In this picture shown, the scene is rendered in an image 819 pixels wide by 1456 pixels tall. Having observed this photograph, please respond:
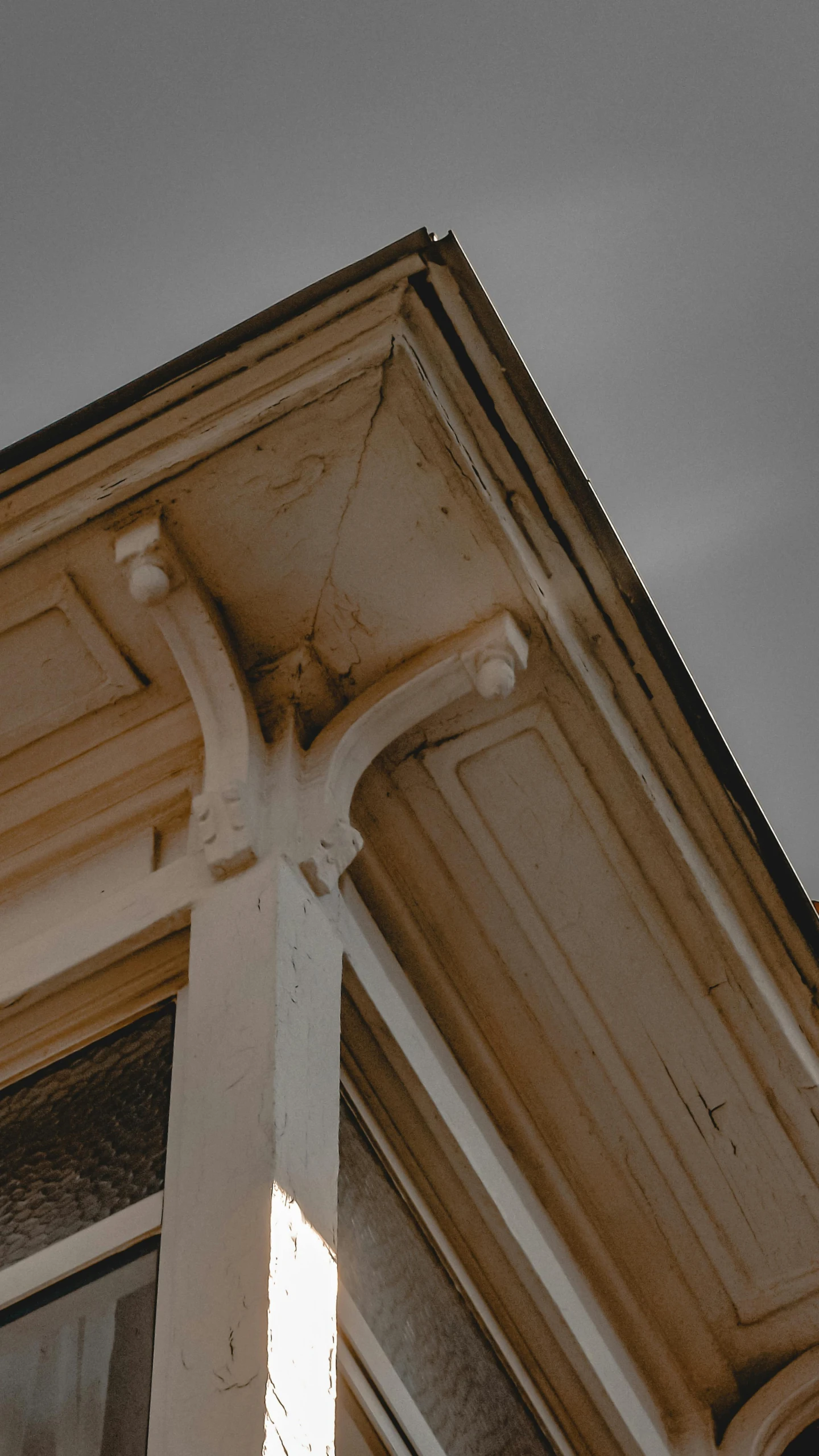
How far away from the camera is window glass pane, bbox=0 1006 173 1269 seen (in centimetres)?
305

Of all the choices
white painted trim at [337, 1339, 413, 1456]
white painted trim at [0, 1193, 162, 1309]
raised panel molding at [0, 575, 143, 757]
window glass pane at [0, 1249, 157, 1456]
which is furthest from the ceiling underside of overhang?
window glass pane at [0, 1249, 157, 1456]

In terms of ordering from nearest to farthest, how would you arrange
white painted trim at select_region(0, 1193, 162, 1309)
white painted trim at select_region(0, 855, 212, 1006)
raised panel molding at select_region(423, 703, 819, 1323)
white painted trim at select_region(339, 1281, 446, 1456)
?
white painted trim at select_region(0, 1193, 162, 1309) → white painted trim at select_region(339, 1281, 446, 1456) → white painted trim at select_region(0, 855, 212, 1006) → raised panel molding at select_region(423, 703, 819, 1323)

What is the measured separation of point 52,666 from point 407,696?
764 millimetres

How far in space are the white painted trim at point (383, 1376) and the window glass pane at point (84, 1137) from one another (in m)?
0.45

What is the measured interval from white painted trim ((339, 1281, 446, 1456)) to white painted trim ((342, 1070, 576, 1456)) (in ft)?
1.35

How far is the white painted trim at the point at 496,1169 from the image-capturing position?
3656mm

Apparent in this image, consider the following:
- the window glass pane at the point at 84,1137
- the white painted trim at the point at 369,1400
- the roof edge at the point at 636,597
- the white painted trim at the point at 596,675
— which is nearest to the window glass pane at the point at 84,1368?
the window glass pane at the point at 84,1137

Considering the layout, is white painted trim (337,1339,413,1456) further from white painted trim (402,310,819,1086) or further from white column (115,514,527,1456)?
white painted trim (402,310,819,1086)

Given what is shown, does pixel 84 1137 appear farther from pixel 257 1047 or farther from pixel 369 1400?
pixel 369 1400

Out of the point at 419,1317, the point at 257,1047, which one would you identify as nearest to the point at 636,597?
the point at 257,1047

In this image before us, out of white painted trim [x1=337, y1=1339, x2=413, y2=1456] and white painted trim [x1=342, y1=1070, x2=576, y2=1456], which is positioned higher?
white painted trim [x1=342, y1=1070, x2=576, y2=1456]

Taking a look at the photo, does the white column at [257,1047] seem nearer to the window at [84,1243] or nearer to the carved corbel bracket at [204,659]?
the carved corbel bracket at [204,659]

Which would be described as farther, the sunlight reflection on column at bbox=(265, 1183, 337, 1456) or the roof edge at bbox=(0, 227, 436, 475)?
the roof edge at bbox=(0, 227, 436, 475)

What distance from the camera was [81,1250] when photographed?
2.96 meters
